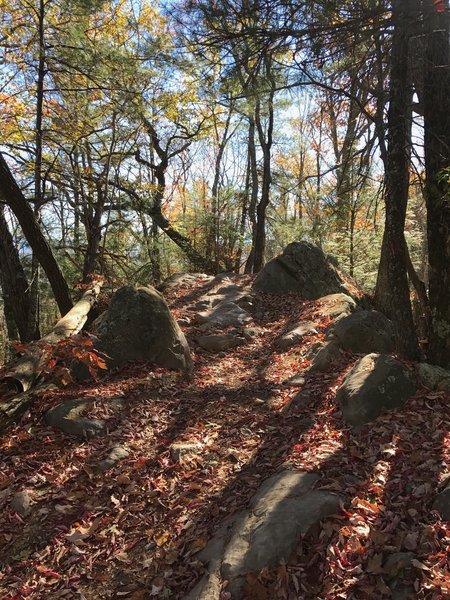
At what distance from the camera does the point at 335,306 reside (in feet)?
28.6

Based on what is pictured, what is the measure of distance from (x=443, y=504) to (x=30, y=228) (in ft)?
24.9

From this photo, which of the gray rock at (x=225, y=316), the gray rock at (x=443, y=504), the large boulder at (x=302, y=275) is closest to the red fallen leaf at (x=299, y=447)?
the gray rock at (x=443, y=504)

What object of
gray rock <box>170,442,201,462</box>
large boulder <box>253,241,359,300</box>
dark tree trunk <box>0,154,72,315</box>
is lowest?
gray rock <box>170,442,201,462</box>

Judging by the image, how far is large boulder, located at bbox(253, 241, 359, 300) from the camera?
1116 centimetres

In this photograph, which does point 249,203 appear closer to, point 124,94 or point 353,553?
point 124,94

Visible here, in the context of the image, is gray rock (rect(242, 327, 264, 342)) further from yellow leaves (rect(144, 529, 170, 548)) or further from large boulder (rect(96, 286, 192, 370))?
yellow leaves (rect(144, 529, 170, 548))

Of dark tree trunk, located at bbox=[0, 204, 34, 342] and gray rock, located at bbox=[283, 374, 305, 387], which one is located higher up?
dark tree trunk, located at bbox=[0, 204, 34, 342]

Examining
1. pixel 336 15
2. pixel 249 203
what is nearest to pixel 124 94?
pixel 336 15

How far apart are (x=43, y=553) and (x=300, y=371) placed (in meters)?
4.22

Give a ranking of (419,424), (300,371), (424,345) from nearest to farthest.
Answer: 1. (419,424)
2. (424,345)
3. (300,371)

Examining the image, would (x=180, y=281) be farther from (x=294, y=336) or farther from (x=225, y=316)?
(x=294, y=336)

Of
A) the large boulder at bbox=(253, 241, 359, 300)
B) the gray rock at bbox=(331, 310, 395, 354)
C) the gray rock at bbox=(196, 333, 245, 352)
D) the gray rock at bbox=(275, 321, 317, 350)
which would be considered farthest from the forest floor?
the large boulder at bbox=(253, 241, 359, 300)

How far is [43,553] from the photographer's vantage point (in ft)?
10.3

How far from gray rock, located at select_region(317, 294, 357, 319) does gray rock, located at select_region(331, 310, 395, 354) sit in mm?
1399
